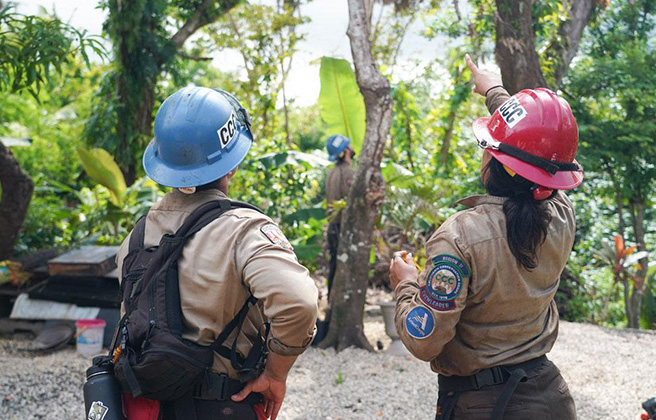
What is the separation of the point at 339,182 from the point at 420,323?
585 centimetres

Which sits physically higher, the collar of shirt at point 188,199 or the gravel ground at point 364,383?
the collar of shirt at point 188,199

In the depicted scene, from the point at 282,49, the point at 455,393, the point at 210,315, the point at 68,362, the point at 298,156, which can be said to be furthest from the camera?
the point at 282,49

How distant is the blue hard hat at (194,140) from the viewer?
7.29 ft

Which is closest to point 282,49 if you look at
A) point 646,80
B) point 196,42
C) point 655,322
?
point 196,42

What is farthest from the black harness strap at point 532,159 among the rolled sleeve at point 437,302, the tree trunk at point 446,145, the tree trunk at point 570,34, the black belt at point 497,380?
the tree trunk at point 446,145

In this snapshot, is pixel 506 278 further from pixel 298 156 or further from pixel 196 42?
pixel 196 42

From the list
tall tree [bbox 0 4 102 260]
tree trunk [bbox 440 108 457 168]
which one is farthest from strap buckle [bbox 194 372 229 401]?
tree trunk [bbox 440 108 457 168]

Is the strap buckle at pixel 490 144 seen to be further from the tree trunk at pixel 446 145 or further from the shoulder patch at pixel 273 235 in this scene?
the tree trunk at pixel 446 145

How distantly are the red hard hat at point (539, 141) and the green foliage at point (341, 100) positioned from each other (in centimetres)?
591

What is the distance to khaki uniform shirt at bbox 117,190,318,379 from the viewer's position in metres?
1.99

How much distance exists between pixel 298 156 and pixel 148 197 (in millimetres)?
1928

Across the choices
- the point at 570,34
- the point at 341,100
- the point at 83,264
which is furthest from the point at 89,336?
the point at 570,34

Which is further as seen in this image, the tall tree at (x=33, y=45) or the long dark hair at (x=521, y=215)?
the tall tree at (x=33, y=45)

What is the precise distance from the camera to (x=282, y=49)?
1248 cm
